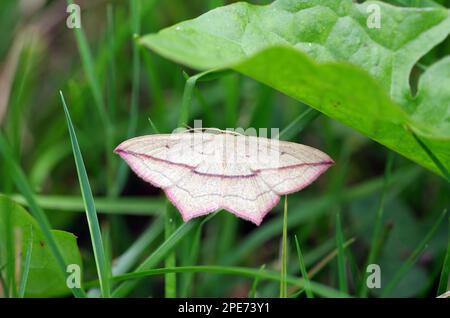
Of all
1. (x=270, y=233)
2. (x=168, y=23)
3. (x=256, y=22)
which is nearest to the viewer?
(x=256, y=22)

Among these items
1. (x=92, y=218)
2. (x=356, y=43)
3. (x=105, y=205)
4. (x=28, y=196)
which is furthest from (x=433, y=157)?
(x=105, y=205)

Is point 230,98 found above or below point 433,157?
above

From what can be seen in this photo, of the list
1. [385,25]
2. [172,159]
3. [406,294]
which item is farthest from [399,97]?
[406,294]

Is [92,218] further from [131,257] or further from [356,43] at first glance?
[356,43]

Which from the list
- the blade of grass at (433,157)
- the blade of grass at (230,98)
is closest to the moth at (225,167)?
the blade of grass at (433,157)

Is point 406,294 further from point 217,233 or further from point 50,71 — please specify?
point 50,71

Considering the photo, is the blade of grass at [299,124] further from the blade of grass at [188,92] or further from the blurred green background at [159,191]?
the blurred green background at [159,191]
